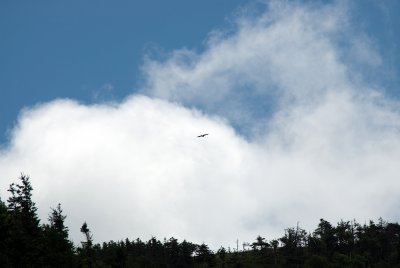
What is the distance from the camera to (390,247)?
165 meters

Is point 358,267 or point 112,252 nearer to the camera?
point 112,252

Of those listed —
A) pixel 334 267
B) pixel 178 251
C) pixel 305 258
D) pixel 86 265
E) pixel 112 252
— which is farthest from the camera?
pixel 178 251

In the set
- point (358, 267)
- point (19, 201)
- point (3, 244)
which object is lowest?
point (358, 267)

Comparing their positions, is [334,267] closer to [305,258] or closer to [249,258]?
[305,258]

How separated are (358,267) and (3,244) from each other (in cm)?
12220

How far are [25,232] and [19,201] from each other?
4.47 metres

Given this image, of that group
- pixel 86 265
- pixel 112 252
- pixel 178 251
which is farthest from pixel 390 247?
pixel 86 265

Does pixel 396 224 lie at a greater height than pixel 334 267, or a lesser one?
greater

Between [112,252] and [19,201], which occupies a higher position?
[19,201]

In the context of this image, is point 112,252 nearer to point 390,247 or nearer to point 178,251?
point 178,251

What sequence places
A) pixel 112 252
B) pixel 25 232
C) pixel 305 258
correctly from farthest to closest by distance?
1. pixel 305 258
2. pixel 112 252
3. pixel 25 232

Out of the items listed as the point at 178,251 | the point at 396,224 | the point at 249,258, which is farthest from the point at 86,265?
the point at 396,224

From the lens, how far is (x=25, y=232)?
60781 mm

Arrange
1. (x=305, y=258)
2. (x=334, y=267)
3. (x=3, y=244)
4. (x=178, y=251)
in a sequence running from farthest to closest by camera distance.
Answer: (x=178, y=251), (x=305, y=258), (x=334, y=267), (x=3, y=244)
